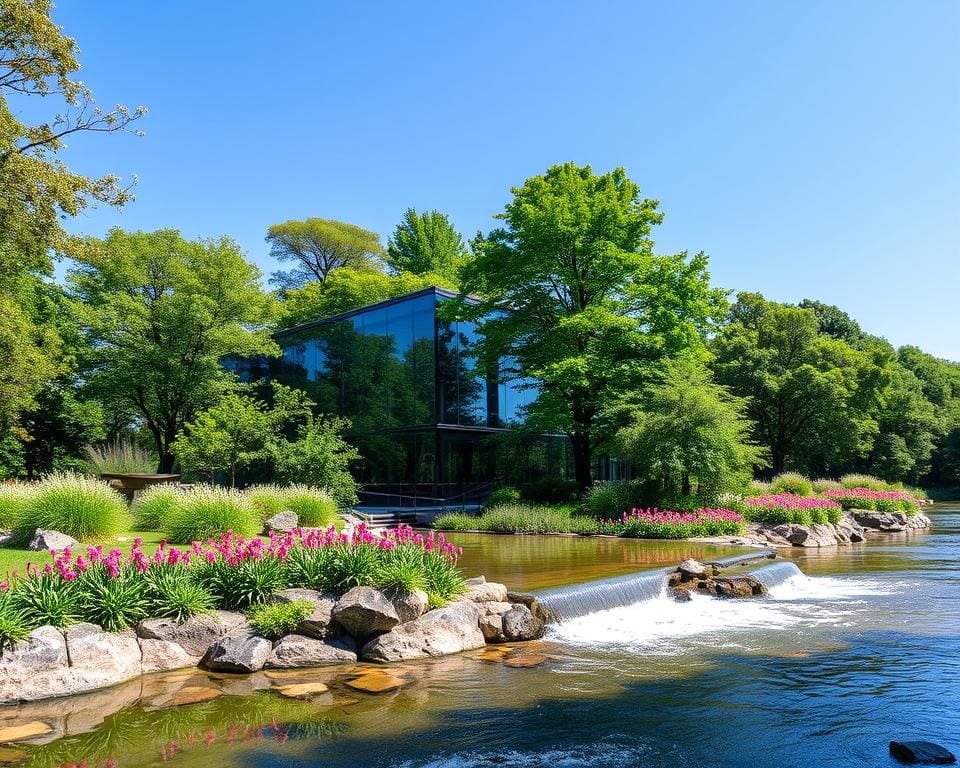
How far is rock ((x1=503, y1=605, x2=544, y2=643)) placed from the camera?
358 inches

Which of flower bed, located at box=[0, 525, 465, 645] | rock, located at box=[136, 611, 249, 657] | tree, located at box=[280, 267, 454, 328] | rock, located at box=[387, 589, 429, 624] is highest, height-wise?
tree, located at box=[280, 267, 454, 328]

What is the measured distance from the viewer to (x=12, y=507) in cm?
1394

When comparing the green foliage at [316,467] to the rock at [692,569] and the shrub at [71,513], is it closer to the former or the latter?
the shrub at [71,513]

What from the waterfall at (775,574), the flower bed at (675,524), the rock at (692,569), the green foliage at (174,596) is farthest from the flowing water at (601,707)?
the flower bed at (675,524)

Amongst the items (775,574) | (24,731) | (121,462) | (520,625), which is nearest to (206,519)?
(520,625)

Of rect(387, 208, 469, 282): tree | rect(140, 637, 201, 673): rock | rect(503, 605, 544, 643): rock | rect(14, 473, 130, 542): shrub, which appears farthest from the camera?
rect(387, 208, 469, 282): tree

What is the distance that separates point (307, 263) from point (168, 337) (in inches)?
1319

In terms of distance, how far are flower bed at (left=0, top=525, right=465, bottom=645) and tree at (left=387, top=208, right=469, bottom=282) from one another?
44.7 m

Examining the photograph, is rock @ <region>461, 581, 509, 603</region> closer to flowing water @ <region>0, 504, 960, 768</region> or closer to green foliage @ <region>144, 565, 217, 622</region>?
flowing water @ <region>0, 504, 960, 768</region>

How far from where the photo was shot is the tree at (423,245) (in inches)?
2127

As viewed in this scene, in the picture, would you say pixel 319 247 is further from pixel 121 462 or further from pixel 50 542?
pixel 50 542

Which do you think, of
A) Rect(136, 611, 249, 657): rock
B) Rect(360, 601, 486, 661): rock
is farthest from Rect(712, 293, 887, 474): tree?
Rect(136, 611, 249, 657): rock

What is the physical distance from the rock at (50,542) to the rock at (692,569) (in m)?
10.3

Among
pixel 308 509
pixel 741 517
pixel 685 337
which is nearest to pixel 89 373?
pixel 308 509
